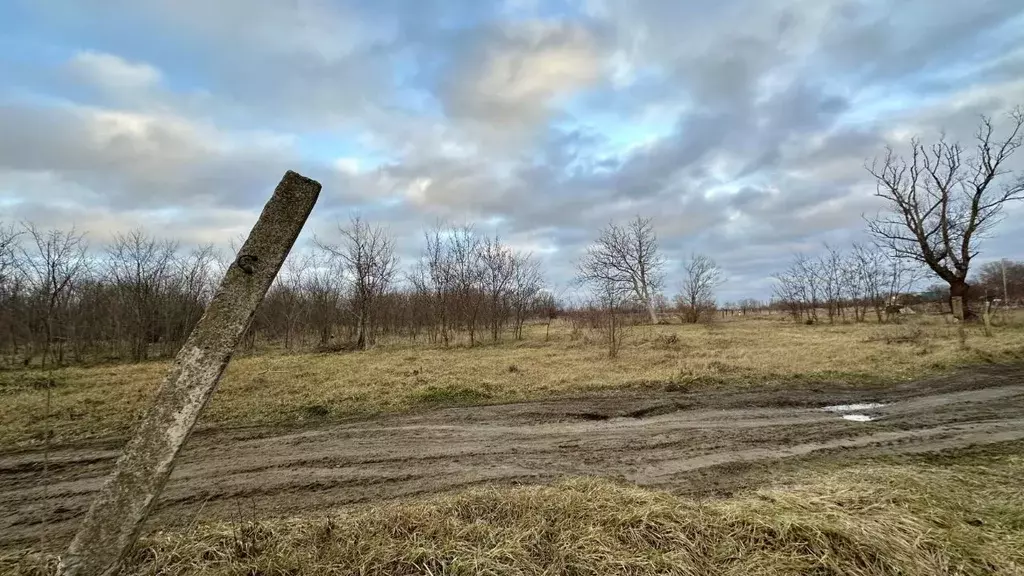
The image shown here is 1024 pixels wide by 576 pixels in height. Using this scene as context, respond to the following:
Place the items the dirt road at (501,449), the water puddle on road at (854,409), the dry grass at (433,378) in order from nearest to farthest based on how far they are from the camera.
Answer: the dirt road at (501,449)
the water puddle on road at (854,409)
the dry grass at (433,378)

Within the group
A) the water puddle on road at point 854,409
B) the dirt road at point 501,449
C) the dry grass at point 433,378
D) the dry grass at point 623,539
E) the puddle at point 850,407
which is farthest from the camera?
the dry grass at point 433,378

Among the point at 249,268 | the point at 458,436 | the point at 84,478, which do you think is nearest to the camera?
the point at 249,268

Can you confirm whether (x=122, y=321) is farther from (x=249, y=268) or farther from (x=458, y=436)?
(x=249, y=268)

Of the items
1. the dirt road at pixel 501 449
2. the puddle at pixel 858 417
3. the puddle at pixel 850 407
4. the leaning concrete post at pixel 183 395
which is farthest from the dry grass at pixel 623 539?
the puddle at pixel 850 407

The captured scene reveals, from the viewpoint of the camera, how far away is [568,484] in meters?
4.33

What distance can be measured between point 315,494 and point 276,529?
1.62 m

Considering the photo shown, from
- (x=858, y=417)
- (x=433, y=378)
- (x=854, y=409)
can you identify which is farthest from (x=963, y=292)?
(x=433, y=378)

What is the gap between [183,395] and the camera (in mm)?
2217

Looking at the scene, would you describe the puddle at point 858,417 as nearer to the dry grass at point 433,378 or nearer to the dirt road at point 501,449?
the dirt road at point 501,449

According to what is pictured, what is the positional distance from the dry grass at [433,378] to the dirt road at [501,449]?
1253mm

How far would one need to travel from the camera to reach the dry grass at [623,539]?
2.71 m

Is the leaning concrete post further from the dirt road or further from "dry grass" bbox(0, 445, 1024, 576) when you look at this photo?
the dirt road

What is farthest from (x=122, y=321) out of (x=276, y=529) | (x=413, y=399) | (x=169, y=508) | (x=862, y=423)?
(x=862, y=423)

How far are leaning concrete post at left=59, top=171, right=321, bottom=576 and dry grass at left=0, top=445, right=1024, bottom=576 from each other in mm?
659
